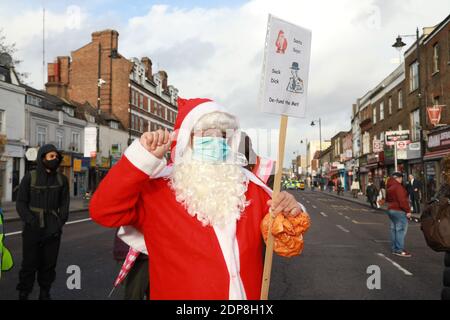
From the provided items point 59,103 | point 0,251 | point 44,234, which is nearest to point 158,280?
point 0,251

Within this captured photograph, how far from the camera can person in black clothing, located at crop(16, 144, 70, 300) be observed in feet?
16.3

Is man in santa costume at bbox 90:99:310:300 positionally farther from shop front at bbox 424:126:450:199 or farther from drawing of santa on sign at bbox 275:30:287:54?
shop front at bbox 424:126:450:199

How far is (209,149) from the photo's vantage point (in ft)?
8.05

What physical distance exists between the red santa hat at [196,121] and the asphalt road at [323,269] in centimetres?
356

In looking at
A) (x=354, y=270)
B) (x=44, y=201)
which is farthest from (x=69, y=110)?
(x=354, y=270)

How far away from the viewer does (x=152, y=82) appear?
5341cm

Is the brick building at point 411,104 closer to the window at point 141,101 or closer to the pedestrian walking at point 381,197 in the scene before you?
the pedestrian walking at point 381,197

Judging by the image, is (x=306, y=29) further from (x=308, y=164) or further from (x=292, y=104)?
(x=308, y=164)

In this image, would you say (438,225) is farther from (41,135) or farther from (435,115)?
(41,135)

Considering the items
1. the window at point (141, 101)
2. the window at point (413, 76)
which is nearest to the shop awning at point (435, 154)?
the window at point (413, 76)

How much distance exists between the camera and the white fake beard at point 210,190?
2.33m

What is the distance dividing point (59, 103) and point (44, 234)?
2994 cm

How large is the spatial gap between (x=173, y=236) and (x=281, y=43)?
1337mm

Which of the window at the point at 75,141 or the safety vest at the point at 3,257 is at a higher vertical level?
the window at the point at 75,141
